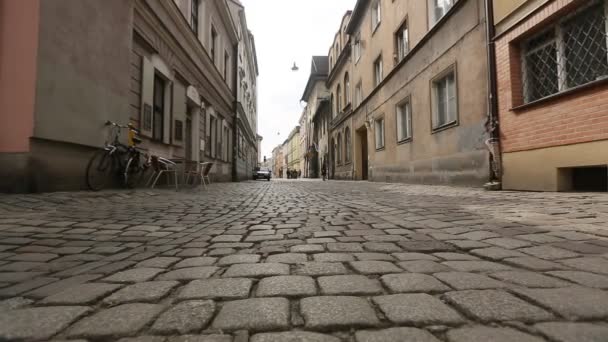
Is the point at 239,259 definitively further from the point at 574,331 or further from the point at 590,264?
the point at 590,264

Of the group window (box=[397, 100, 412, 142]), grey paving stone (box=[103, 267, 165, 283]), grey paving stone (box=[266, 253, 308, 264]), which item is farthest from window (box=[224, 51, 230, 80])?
grey paving stone (box=[103, 267, 165, 283])

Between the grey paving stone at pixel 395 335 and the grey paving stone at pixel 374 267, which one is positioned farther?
the grey paving stone at pixel 374 267

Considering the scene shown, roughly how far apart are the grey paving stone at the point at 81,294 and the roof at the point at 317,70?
121ft

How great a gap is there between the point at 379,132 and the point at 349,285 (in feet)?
47.7

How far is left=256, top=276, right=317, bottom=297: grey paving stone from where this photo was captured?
5.06 ft

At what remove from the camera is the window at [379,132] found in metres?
15.2

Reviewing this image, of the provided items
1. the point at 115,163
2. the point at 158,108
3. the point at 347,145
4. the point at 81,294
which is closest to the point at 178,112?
the point at 158,108

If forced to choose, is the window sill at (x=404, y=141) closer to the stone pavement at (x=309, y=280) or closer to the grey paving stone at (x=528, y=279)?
the stone pavement at (x=309, y=280)

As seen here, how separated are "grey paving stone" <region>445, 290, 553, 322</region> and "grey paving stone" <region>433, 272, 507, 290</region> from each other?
0.07 meters

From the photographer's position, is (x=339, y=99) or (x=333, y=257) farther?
(x=339, y=99)

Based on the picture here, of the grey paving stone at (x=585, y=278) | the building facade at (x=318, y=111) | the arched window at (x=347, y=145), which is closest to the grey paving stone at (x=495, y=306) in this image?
the grey paving stone at (x=585, y=278)

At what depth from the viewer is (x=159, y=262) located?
214 centimetres

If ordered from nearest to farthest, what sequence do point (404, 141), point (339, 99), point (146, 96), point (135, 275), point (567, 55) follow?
point (135, 275) → point (567, 55) → point (146, 96) → point (404, 141) → point (339, 99)

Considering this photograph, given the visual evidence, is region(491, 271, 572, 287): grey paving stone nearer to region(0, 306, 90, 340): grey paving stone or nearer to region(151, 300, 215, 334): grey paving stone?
region(151, 300, 215, 334): grey paving stone
